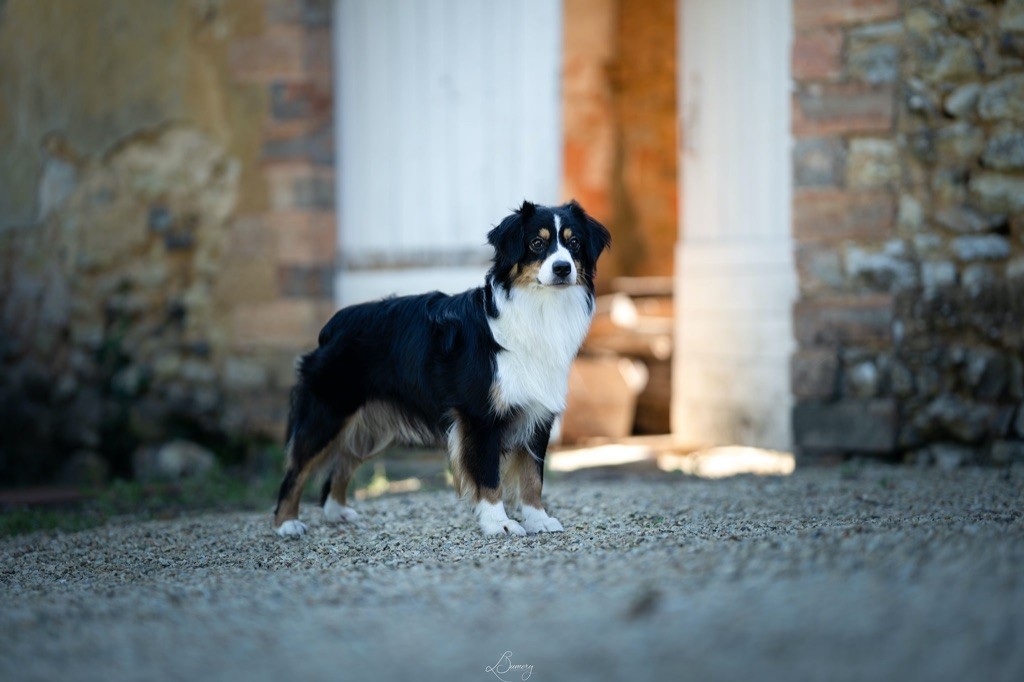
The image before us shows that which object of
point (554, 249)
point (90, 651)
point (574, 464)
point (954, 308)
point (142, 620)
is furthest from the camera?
point (574, 464)

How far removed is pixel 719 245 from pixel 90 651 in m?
4.24

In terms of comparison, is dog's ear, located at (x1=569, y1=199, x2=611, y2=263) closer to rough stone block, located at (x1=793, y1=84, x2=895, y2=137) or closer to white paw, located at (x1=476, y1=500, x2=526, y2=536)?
white paw, located at (x1=476, y1=500, x2=526, y2=536)

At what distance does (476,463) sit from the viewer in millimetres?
3539

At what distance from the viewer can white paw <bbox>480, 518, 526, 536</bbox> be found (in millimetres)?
3488

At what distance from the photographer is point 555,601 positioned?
2.43 metres

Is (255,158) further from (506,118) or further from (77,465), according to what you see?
(77,465)

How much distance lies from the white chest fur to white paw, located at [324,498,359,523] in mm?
837

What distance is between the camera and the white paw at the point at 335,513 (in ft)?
13.0

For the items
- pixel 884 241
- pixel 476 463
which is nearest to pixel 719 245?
Answer: pixel 884 241

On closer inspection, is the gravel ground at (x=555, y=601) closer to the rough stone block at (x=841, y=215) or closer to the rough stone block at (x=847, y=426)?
the rough stone block at (x=847, y=426)

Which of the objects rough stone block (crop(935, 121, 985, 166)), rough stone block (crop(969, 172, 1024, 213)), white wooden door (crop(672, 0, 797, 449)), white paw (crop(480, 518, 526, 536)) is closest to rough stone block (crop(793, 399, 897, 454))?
white wooden door (crop(672, 0, 797, 449))

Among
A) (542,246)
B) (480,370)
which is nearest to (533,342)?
(480,370)

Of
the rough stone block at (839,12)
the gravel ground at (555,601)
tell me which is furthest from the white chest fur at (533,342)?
the rough stone block at (839,12)

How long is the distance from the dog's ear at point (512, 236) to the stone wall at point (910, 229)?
2.21 meters
